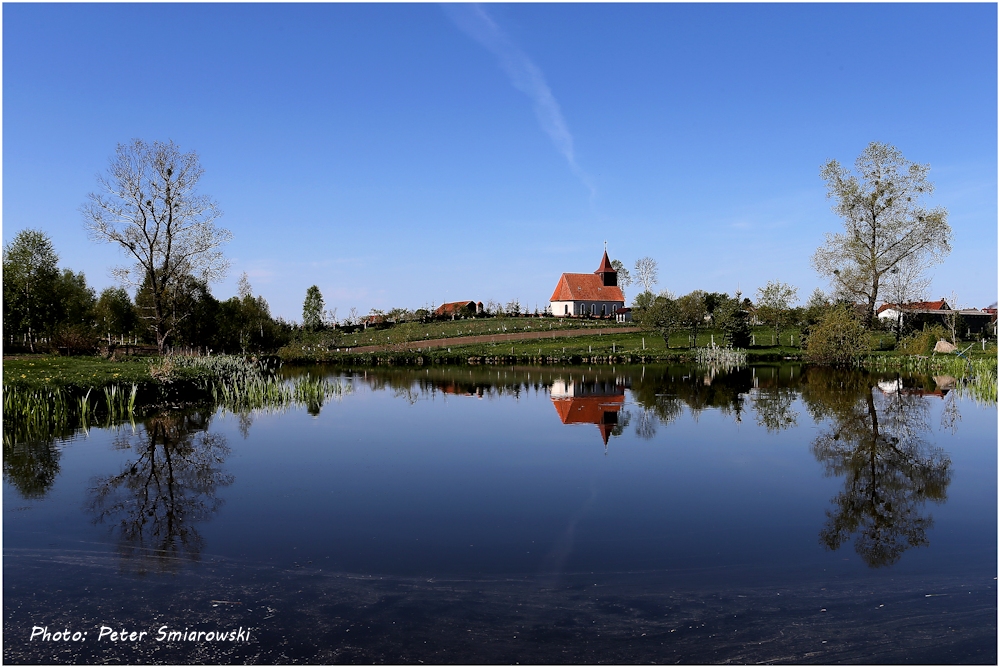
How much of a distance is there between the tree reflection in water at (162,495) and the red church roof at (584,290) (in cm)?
8312

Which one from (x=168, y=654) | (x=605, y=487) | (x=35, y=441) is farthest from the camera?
(x=35, y=441)

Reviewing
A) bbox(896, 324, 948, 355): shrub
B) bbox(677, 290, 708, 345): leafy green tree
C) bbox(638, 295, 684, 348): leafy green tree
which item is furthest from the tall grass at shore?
bbox(896, 324, 948, 355): shrub

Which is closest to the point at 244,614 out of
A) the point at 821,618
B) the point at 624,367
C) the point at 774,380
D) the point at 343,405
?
the point at 821,618

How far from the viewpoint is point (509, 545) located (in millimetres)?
9211

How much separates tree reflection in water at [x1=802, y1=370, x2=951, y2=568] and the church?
73279mm

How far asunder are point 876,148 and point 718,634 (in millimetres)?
53462

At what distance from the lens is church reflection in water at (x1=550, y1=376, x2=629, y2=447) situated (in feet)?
69.1

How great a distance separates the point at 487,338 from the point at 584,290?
119 feet

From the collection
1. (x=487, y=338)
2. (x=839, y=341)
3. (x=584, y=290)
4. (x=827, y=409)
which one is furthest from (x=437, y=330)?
(x=827, y=409)

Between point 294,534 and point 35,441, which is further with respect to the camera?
point 35,441

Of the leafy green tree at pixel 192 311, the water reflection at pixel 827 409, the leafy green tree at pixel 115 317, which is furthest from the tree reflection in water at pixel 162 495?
the leafy green tree at pixel 115 317

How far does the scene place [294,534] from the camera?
9.77 metres

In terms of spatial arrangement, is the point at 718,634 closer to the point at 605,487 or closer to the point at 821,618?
the point at 821,618

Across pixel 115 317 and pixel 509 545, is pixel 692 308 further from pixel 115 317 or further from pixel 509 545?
pixel 509 545
